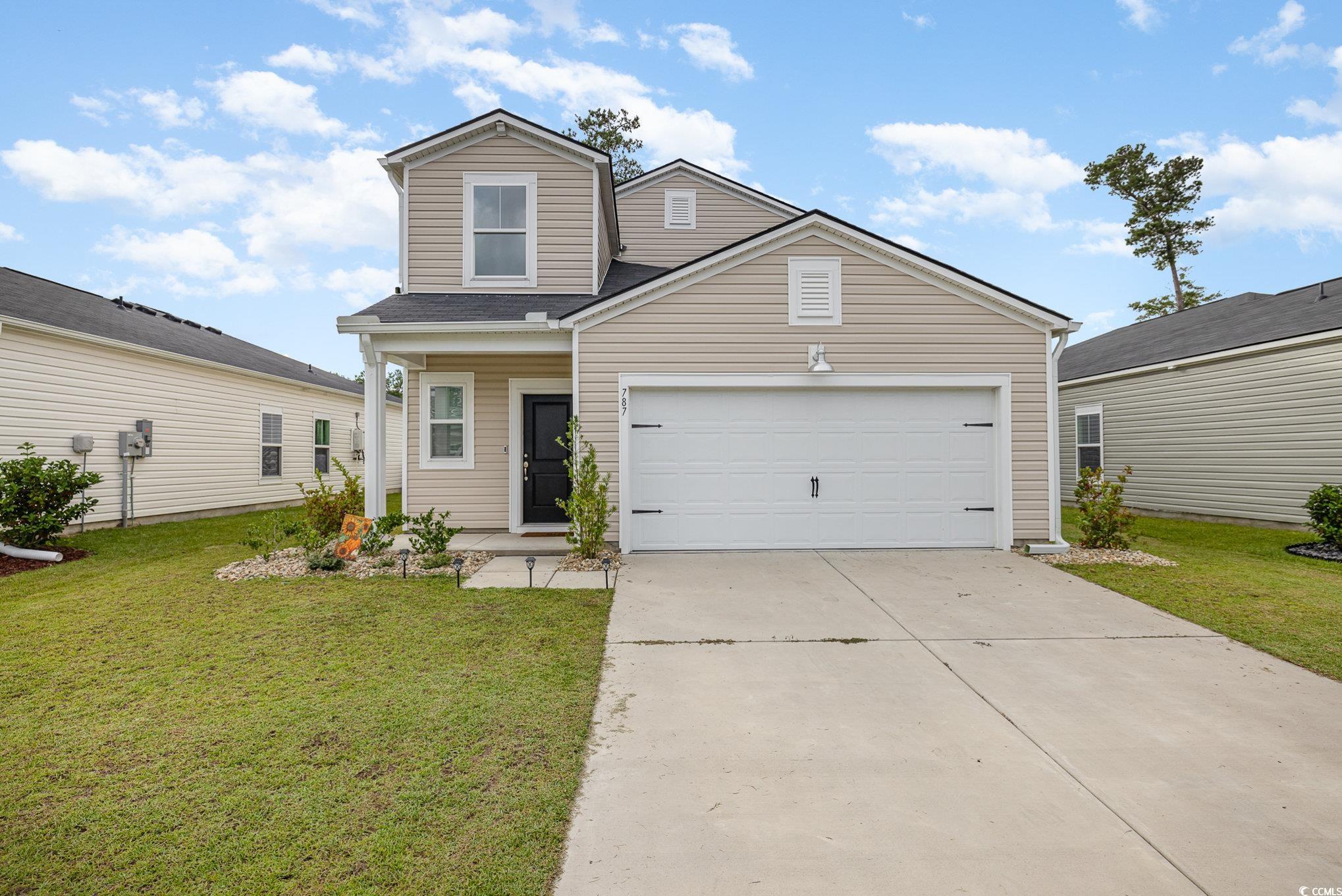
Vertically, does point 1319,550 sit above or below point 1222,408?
below

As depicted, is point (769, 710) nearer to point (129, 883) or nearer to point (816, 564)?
point (129, 883)

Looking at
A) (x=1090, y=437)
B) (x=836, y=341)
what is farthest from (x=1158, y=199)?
(x=836, y=341)

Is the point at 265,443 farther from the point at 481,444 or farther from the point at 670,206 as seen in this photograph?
the point at 670,206

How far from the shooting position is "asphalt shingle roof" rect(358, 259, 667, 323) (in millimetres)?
8133

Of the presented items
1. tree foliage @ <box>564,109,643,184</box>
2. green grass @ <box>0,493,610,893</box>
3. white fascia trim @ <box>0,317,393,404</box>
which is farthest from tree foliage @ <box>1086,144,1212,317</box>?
white fascia trim @ <box>0,317,393,404</box>

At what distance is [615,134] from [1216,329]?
19.2 metres

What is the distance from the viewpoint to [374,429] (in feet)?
26.3

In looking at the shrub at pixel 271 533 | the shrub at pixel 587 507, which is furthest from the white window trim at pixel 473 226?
the shrub at pixel 271 533

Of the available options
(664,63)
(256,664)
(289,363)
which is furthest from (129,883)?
(664,63)

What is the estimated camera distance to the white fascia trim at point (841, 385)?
7874mm

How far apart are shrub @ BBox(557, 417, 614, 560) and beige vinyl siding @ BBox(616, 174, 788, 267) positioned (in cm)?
757

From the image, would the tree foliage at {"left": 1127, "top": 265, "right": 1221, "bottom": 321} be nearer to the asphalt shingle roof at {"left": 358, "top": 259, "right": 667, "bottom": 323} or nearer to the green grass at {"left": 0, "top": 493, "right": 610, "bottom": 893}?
the asphalt shingle roof at {"left": 358, "top": 259, "right": 667, "bottom": 323}

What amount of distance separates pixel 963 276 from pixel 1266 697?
567cm

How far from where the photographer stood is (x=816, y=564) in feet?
23.6
